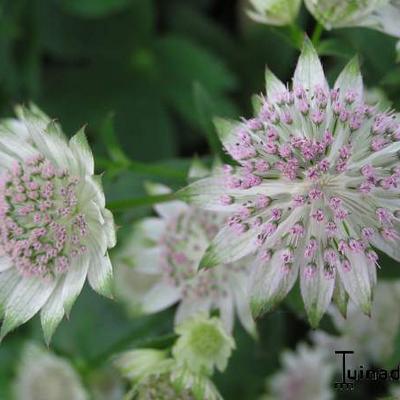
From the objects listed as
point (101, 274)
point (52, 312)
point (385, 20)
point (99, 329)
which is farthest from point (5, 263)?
point (385, 20)

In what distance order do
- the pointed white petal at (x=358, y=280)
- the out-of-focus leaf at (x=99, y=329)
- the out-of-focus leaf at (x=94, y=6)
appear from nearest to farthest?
the pointed white petal at (x=358, y=280), the out-of-focus leaf at (x=99, y=329), the out-of-focus leaf at (x=94, y=6)

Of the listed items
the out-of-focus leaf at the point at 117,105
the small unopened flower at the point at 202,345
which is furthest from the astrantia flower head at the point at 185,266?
Result: the out-of-focus leaf at the point at 117,105

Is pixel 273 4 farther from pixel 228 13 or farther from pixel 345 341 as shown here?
pixel 228 13

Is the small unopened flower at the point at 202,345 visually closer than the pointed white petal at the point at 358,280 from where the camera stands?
No

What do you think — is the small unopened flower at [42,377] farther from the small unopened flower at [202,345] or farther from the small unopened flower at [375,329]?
the small unopened flower at [375,329]

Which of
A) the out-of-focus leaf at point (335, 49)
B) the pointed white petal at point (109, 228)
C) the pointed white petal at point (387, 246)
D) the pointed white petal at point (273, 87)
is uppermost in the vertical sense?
the pointed white petal at point (273, 87)

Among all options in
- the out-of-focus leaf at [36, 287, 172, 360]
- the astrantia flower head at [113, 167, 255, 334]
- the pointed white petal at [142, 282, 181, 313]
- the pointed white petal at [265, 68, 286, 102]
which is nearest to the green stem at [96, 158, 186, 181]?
the astrantia flower head at [113, 167, 255, 334]
